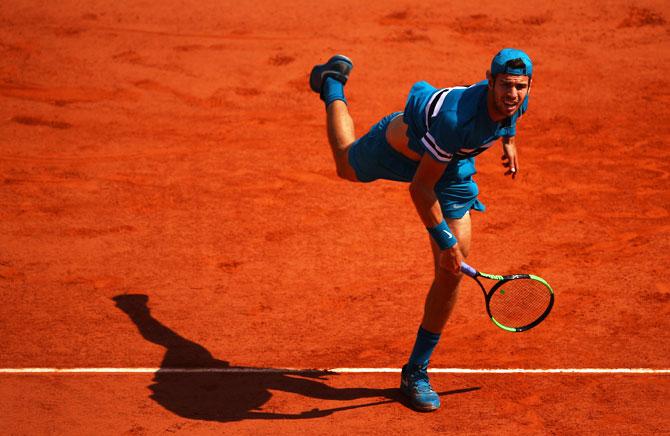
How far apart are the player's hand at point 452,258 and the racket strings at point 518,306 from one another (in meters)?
0.66

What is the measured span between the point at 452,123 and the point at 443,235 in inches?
27.9

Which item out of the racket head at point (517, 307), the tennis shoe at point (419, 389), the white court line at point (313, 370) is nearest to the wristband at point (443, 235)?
the racket head at point (517, 307)

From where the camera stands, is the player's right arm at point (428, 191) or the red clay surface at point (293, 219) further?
the red clay surface at point (293, 219)

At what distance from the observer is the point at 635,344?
7.18 m

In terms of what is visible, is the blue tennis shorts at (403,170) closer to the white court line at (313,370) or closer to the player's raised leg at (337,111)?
the player's raised leg at (337,111)

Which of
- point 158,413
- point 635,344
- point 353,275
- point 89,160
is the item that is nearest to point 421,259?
point 353,275

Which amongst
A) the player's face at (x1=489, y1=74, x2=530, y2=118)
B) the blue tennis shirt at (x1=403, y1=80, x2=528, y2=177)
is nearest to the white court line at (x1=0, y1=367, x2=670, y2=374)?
the blue tennis shirt at (x1=403, y1=80, x2=528, y2=177)

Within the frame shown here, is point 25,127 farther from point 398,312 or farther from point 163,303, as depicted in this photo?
point 398,312

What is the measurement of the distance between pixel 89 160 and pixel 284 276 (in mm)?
3258

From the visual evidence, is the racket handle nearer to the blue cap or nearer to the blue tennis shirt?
the blue tennis shirt

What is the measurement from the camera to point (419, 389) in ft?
21.2

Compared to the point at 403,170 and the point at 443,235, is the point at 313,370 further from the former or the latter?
the point at 443,235

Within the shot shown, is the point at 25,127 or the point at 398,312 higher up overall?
the point at 25,127

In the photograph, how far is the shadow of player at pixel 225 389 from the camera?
6457 mm
